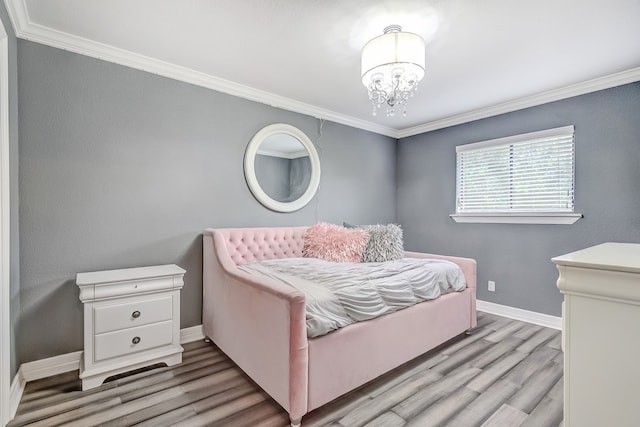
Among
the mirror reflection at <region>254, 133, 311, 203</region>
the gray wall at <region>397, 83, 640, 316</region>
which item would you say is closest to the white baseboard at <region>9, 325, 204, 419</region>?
the mirror reflection at <region>254, 133, 311, 203</region>

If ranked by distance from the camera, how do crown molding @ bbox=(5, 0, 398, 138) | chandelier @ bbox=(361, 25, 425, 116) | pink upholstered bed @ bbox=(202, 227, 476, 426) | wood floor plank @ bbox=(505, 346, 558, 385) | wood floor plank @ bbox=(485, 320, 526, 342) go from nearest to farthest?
pink upholstered bed @ bbox=(202, 227, 476, 426) < chandelier @ bbox=(361, 25, 425, 116) < crown molding @ bbox=(5, 0, 398, 138) < wood floor plank @ bbox=(505, 346, 558, 385) < wood floor plank @ bbox=(485, 320, 526, 342)

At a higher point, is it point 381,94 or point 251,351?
point 381,94

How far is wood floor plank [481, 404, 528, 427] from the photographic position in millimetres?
1632

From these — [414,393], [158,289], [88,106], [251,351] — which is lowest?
[414,393]

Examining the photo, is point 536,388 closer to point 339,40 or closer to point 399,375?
point 399,375

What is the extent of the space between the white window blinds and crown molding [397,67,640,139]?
0.32 metres

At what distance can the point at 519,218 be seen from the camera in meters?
3.29

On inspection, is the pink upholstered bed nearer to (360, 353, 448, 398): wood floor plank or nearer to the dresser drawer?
(360, 353, 448, 398): wood floor plank

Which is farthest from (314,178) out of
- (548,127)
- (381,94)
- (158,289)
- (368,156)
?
(548,127)

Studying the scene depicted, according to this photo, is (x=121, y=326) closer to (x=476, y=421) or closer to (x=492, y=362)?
(x=476, y=421)

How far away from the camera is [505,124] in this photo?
343 cm

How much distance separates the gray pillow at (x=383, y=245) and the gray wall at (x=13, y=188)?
258 cm

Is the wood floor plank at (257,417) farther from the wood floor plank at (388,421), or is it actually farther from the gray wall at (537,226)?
the gray wall at (537,226)

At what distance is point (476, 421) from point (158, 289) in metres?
2.17
